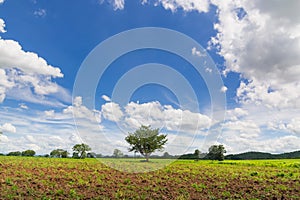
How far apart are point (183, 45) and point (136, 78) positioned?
545cm

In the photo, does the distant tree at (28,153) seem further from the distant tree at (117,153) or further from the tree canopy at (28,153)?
the distant tree at (117,153)

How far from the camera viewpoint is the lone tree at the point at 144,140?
46.8 m

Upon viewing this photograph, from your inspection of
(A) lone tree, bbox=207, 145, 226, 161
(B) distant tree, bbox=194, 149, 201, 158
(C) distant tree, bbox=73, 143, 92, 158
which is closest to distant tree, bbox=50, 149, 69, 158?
(C) distant tree, bbox=73, 143, 92, 158

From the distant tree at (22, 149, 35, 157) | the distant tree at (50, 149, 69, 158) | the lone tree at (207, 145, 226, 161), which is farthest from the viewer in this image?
the distant tree at (22, 149, 35, 157)

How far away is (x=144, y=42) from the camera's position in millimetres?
24266

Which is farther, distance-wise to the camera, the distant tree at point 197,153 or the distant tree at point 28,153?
the distant tree at point 28,153

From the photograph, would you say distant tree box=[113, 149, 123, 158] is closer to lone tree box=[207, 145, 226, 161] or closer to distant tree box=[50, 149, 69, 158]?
lone tree box=[207, 145, 226, 161]

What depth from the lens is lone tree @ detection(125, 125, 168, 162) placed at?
46.8 metres

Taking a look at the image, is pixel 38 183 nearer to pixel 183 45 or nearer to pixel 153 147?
pixel 183 45

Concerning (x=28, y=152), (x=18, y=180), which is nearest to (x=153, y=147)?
(x=18, y=180)

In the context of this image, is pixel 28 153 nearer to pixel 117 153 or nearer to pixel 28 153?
pixel 28 153

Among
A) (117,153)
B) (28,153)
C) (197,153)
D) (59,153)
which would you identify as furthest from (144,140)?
(28,153)

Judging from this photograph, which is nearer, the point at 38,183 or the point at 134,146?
the point at 38,183

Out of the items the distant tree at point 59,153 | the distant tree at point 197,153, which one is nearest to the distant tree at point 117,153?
the distant tree at point 197,153
